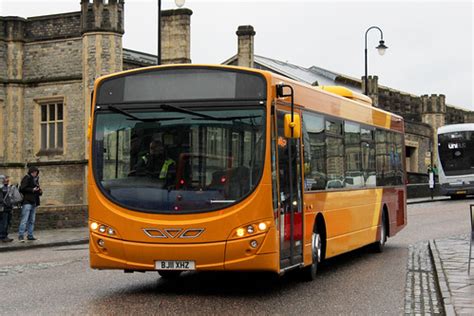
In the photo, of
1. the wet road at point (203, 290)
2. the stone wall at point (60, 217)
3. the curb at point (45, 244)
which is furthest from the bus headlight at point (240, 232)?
the stone wall at point (60, 217)

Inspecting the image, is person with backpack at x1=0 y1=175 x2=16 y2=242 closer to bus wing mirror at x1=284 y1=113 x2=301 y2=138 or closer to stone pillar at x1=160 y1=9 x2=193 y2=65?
bus wing mirror at x1=284 y1=113 x2=301 y2=138

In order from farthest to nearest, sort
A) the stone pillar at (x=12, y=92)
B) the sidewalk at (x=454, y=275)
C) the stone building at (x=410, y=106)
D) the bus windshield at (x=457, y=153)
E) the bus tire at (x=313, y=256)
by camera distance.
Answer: the stone building at (x=410, y=106)
the bus windshield at (x=457, y=153)
the stone pillar at (x=12, y=92)
the bus tire at (x=313, y=256)
the sidewalk at (x=454, y=275)

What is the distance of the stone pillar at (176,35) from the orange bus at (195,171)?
2243cm

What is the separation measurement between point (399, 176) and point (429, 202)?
2596 cm

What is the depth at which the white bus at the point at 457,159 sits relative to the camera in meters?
41.8

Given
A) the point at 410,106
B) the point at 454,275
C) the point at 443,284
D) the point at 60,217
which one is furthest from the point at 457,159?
the point at 443,284

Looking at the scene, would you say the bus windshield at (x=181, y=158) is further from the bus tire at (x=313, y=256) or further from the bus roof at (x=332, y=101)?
the bus tire at (x=313, y=256)

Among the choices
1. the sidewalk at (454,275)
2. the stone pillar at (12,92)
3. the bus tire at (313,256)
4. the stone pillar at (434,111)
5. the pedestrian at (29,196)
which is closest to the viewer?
the sidewalk at (454,275)

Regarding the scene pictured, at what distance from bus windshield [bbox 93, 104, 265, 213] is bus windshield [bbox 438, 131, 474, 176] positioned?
109 feet

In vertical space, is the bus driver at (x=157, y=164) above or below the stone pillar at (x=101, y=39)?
below

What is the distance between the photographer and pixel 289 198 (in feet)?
36.5

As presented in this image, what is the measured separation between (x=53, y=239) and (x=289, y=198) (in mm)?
12085

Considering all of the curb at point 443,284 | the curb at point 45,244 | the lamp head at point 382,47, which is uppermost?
the lamp head at point 382,47

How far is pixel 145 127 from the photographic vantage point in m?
10.7
